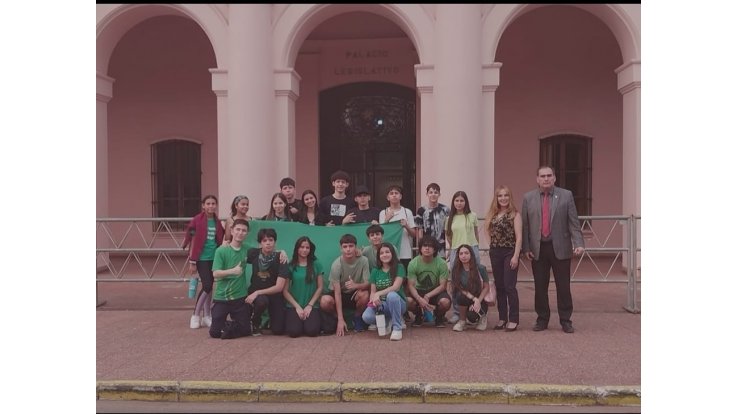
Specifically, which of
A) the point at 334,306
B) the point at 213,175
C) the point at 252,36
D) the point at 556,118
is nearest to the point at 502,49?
the point at 556,118

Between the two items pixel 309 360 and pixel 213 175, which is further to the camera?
pixel 213 175

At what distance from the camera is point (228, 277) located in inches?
266

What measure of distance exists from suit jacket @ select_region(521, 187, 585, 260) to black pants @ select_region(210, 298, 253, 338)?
11.0ft

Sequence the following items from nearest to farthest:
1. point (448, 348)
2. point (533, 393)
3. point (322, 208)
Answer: point (533, 393), point (448, 348), point (322, 208)

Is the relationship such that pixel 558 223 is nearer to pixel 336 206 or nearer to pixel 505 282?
pixel 505 282

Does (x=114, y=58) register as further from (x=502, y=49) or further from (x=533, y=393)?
(x=533, y=393)

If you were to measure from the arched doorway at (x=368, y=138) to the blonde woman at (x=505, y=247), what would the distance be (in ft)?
24.5

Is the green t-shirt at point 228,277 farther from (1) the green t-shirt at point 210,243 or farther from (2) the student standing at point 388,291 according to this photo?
(2) the student standing at point 388,291

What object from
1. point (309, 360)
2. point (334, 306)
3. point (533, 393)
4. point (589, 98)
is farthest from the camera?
point (589, 98)

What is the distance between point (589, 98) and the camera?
1383 cm

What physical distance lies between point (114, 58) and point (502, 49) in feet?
30.8

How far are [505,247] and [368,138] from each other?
7.97m

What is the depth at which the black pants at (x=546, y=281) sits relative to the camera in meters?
6.89

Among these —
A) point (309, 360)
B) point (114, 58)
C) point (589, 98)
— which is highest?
point (114, 58)
